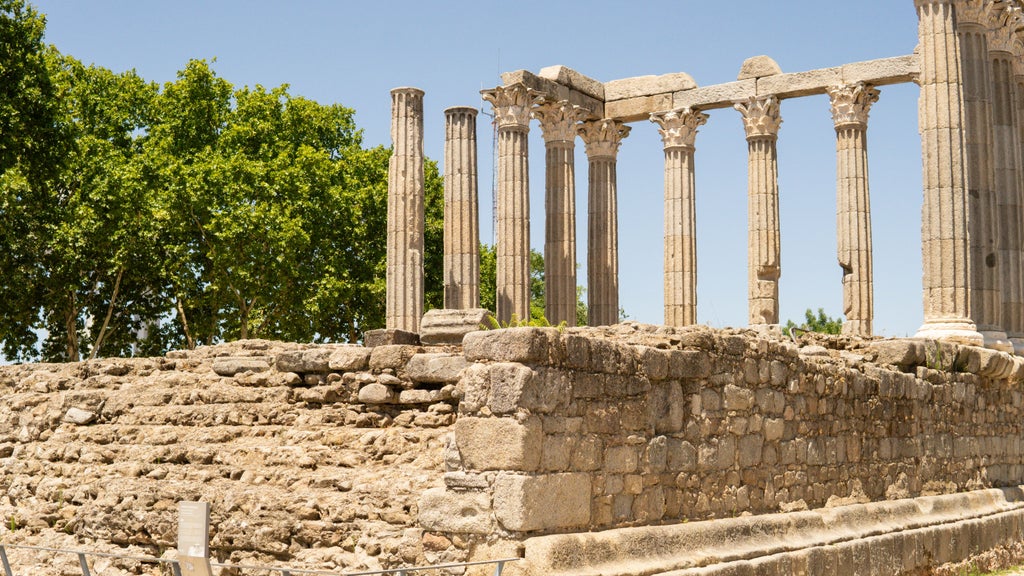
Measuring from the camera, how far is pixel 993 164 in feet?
70.2

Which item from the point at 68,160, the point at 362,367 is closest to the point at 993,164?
the point at 362,367

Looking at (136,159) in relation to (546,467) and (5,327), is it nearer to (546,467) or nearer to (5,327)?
(5,327)

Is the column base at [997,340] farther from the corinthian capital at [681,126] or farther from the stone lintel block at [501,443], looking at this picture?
the stone lintel block at [501,443]

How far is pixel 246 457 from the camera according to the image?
11141mm

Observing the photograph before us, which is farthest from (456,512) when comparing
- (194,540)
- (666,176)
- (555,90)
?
(666,176)

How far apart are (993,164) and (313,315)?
20.4 m

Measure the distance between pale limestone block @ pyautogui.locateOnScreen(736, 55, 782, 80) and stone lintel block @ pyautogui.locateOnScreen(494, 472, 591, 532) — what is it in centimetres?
2077

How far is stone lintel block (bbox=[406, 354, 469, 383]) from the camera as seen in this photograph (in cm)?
1085

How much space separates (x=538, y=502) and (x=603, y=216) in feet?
72.8

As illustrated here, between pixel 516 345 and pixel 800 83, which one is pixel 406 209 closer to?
pixel 800 83

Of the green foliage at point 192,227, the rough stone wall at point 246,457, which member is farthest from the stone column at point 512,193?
the rough stone wall at point 246,457

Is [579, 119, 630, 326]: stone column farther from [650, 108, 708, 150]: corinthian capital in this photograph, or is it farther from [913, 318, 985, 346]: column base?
[913, 318, 985, 346]: column base

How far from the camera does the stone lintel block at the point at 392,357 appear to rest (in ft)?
37.1

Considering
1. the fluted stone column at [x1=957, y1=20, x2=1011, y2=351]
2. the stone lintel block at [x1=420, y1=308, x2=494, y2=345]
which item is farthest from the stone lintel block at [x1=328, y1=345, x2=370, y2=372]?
the fluted stone column at [x1=957, y1=20, x2=1011, y2=351]
